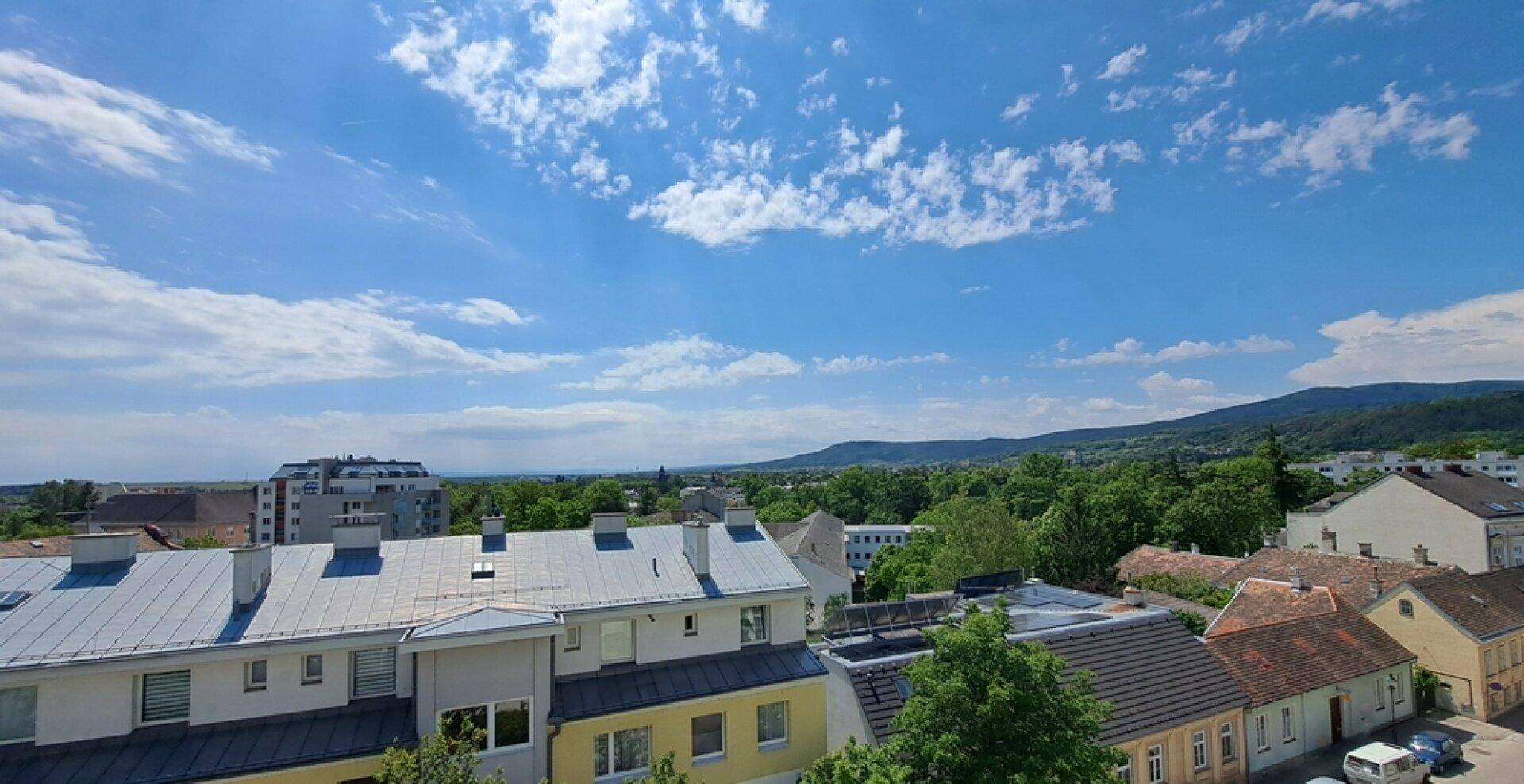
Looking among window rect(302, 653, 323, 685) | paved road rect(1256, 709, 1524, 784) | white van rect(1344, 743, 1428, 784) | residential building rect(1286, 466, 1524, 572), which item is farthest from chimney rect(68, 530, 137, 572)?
residential building rect(1286, 466, 1524, 572)

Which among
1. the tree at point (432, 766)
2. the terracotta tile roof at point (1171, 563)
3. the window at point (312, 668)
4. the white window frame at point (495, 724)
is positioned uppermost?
the window at point (312, 668)

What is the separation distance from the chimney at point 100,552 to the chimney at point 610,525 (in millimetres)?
11282

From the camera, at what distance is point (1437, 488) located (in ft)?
142

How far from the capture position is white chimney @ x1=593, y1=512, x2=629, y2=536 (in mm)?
21312

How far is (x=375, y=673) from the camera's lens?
15312 mm

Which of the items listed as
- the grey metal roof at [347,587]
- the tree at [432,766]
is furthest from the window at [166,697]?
the tree at [432,766]

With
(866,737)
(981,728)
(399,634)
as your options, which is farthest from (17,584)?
(981,728)

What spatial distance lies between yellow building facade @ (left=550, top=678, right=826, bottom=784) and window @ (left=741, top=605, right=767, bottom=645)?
6.04 feet

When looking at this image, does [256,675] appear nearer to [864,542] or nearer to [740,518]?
[740,518]

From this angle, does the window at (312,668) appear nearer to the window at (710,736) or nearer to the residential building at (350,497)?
the window at (710,736)

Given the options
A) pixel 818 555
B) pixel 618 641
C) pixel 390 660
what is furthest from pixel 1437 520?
pixel 390 660

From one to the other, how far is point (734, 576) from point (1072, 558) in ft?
131

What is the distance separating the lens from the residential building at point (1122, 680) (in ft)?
59.4

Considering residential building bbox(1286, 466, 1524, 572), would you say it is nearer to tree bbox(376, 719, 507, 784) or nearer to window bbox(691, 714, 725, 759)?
window bbox(691, 714, 725, 759)
